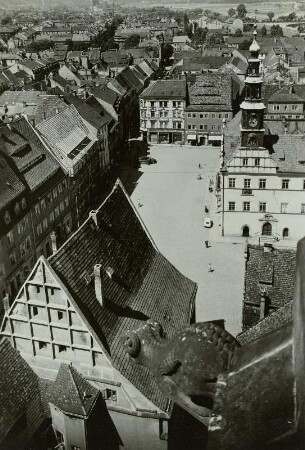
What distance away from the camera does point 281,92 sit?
105 metres

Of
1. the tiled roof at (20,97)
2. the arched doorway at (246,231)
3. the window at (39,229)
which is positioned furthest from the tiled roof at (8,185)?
the tiled roof at (20,97)

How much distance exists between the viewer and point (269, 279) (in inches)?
1479

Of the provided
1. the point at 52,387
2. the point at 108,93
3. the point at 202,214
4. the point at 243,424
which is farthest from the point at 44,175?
the point at 243,424

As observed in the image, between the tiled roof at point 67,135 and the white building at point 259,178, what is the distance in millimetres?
20152

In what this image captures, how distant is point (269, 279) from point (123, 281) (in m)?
12.0

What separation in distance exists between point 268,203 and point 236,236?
19.0 feet

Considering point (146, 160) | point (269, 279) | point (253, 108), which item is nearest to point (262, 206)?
point (253, 108)

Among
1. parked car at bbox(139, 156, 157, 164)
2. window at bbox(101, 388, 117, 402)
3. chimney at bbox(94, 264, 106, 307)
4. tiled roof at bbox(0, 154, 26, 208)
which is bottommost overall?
parked car at bbox(139, 156, 157, 164)

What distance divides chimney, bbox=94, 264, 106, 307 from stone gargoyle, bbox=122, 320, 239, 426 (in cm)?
2262

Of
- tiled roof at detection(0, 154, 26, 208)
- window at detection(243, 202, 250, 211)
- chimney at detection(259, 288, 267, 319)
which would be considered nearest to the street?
window at detection(243, 202, 250, 211)

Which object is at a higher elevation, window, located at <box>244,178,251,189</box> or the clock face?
the clock face

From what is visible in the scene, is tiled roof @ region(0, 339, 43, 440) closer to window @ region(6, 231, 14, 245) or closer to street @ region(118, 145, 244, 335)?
street @ region(118, 145, 244, 335)

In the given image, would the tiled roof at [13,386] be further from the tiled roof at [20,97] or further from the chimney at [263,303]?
the tiled roof at [20,97]

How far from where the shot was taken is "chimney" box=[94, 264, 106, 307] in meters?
27.2
